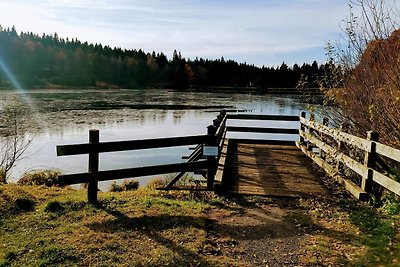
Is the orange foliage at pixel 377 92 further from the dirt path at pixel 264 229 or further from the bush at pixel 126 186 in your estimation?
the bush at pixel 126 186

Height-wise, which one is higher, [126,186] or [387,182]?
[387,182]

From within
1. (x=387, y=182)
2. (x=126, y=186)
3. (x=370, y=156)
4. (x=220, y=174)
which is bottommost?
(x=126, y=186)

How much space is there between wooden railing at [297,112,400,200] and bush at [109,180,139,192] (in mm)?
5598

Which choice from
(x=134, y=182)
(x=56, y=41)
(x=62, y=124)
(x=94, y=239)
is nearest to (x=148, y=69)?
(x=56, y=41)

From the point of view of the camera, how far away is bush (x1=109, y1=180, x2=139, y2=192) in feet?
37.5

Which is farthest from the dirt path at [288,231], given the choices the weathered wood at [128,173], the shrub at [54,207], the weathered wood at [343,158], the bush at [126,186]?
the bush at [126,186]

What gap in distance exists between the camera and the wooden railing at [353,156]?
6.22 m

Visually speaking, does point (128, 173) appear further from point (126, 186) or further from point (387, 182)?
point (126, 186)

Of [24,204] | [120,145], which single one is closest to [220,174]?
[120,145]

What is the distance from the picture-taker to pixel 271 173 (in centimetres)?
902

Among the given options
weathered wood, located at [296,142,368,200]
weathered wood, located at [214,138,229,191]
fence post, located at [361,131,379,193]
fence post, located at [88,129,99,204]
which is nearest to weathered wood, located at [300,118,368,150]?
fence post, located at [361,131,379,193]

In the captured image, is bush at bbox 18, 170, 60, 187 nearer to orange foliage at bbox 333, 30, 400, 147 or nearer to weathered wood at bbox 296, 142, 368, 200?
weathered wood at bbox 296, 142, 368, 200

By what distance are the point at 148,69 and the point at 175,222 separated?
4591 inches

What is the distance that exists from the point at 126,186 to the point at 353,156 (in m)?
6.94
